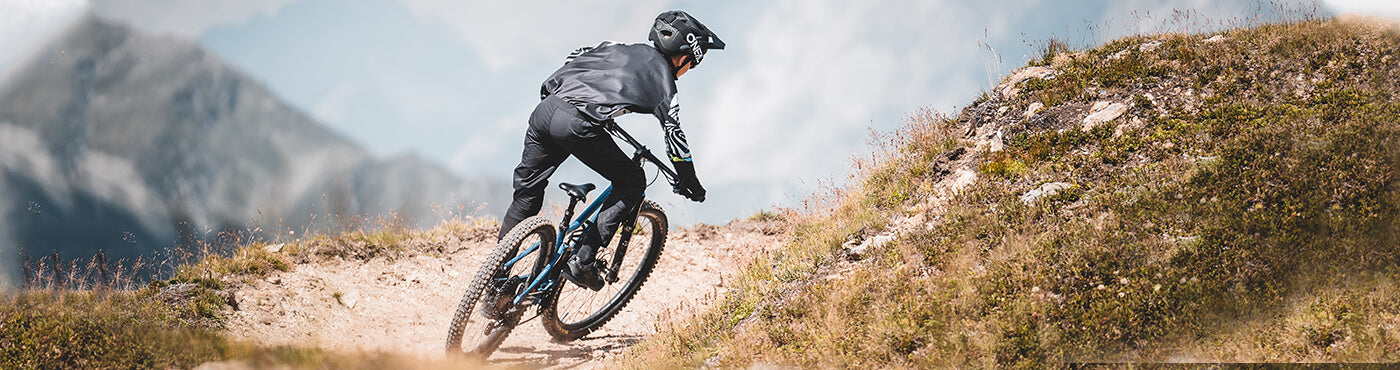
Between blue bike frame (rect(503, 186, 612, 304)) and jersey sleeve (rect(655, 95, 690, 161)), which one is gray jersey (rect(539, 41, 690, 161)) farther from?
blue bike frame (rect(503, 186, 612, 304))

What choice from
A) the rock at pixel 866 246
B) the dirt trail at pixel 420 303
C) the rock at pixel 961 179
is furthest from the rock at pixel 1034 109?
the dirt trail at pixel 420 303

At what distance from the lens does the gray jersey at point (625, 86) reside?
6.31 meters

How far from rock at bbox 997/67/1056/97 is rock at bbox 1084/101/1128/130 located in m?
1.32

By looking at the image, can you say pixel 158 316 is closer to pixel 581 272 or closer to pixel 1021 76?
pixel 581 272

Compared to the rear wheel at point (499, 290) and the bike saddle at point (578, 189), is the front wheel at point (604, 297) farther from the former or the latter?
the bike saddle at point (578, 189)

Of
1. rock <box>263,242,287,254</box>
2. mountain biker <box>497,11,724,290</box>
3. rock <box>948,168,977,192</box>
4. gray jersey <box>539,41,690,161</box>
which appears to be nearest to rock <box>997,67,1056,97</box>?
rock <box>948,168,977,192</box>

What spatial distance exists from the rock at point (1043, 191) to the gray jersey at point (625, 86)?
382cm

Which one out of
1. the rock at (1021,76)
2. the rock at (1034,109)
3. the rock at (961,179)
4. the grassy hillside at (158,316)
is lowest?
the grassy hillside at (158,316)

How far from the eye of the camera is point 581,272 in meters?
6.88

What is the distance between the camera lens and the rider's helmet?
6.80m

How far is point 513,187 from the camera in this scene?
7.01m

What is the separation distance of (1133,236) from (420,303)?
337 inches

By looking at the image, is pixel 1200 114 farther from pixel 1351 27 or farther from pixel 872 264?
pixel 872 264

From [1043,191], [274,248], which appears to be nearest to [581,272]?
[1043,191]
